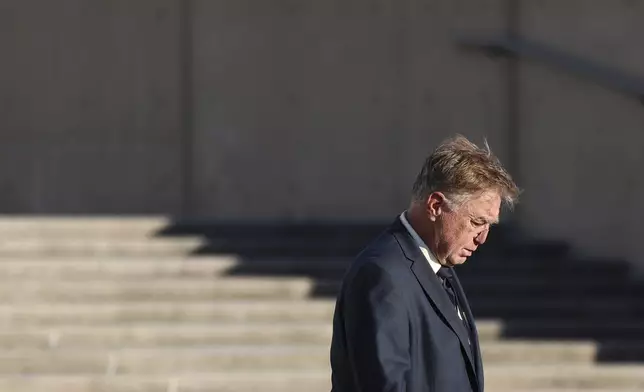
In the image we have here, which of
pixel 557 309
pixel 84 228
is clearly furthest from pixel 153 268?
pixel 557 309

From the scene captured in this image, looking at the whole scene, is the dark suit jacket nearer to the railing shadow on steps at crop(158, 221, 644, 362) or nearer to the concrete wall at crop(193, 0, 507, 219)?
the railing shadow on steps at crop(158, 221, 644, 362)

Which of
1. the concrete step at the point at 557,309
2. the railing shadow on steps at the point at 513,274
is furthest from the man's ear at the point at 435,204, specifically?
the concrete step at the point at 557,309

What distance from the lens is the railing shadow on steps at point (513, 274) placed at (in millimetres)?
7145

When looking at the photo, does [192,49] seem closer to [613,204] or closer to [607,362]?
[613,204]

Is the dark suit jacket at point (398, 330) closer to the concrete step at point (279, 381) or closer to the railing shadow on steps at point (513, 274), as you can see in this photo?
the concrete step at point (279, 381)

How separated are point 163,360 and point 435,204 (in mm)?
3715

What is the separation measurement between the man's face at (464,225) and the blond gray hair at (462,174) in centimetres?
2

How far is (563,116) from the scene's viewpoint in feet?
27.7

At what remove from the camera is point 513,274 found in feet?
25.6

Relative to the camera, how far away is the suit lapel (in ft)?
9.96

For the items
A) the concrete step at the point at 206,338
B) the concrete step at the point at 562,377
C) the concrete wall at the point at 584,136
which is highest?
the concrete wall at the point at 584,136

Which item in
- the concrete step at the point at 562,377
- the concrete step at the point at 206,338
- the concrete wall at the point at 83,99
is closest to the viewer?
the concrete step at the point at 562,377

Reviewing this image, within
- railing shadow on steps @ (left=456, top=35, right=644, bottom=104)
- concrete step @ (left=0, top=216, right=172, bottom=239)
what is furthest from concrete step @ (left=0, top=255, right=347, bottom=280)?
railing shadow on steps @ (left=456, top=35, right=644, bottom=104)

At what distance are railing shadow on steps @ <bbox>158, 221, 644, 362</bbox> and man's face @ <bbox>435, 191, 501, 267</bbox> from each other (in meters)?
3.90
